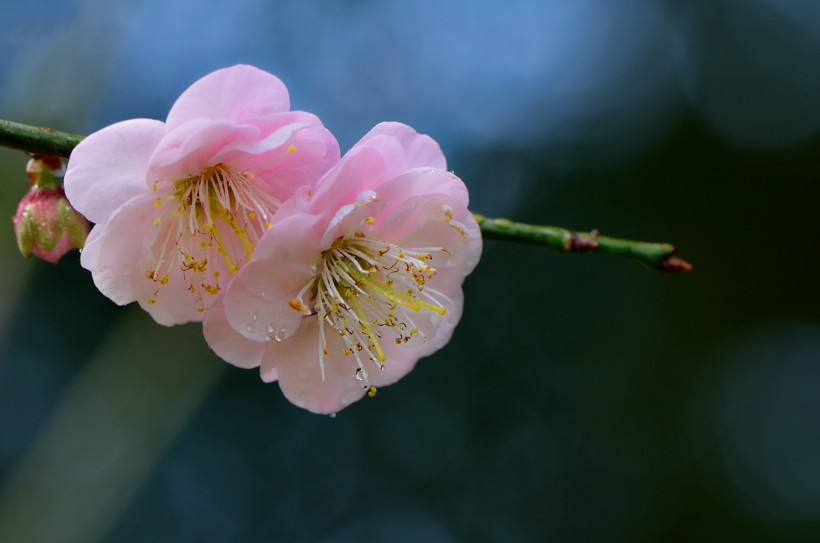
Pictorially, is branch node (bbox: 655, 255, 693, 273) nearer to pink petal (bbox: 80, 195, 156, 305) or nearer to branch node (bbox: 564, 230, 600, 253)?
branch node (bbox: 564, 230, 600, 253)

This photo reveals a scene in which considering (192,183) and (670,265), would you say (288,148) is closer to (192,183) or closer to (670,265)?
(192,183)

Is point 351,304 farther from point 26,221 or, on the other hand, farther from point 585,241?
point 26,221

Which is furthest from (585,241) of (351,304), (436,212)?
(351,304)

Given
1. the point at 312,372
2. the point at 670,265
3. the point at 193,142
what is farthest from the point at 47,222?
the point at 670,265

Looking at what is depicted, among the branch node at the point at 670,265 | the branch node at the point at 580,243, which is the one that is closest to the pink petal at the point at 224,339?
the branch node at the point at 580,243

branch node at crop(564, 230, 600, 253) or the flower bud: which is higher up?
branch node at crop(564, 230, 600, 253)

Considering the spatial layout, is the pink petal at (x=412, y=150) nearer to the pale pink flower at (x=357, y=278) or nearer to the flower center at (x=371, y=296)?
the pale pink flower at (x=357, y=278)

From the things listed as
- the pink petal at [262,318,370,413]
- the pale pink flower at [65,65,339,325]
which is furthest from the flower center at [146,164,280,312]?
the pink petal at [262,318,370,413]
